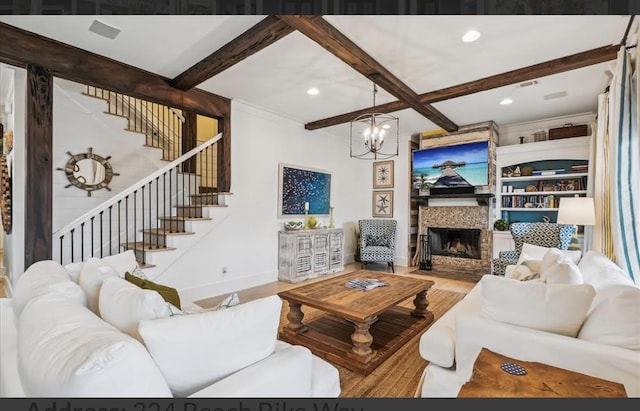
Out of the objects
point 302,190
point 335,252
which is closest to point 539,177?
point 335,252

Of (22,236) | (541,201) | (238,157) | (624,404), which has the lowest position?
(624,404)

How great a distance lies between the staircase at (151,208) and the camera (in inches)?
139

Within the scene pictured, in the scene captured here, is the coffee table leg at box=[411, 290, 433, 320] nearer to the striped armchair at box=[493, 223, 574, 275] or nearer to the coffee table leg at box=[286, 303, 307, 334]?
the coffee table leg at box=[286, 303, 307, 334]

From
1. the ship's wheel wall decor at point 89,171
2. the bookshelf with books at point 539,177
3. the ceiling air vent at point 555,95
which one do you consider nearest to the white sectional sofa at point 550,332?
the ceiling air vent at point 555,95

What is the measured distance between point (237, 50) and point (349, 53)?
1.03 m

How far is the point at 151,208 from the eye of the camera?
4449mm

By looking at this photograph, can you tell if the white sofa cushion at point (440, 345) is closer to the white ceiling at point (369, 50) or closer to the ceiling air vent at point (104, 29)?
the white ceiling at point (369, 50)

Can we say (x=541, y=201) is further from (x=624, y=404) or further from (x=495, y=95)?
(x=624, y=404)

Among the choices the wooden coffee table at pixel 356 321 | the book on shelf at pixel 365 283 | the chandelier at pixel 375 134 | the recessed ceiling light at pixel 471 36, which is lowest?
the wooden coffee table at pixel 356 321

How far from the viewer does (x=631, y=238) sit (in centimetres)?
247

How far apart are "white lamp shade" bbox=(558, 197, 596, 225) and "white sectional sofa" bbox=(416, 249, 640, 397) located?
2.37 metres

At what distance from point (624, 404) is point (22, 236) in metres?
4.32

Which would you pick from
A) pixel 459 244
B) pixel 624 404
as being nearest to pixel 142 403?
pixel 624 404

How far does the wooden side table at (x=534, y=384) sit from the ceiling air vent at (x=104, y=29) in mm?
3475
